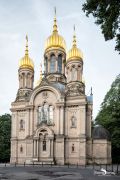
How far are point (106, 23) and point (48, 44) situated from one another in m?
40.2

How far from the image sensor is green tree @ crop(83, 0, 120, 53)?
17.4 m

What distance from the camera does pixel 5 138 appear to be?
200 ft

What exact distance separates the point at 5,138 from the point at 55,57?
17691mm

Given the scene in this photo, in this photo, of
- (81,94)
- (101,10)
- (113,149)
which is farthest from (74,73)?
(101,10)

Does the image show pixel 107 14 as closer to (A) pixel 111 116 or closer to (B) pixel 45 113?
(B) pixel 45 113

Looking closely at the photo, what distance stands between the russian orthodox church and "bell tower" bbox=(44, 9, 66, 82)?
11.1 ft

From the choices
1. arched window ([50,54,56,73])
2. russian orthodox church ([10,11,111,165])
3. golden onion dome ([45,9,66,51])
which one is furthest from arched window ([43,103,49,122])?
golden onion dome ([45,9,66,51])

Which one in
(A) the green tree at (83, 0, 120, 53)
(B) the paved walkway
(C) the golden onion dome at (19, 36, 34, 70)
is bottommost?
(B) the paved walkway

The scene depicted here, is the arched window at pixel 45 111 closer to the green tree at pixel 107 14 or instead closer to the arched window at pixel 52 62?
the arched window at pixel 52 62

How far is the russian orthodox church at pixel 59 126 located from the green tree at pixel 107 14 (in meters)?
28.9

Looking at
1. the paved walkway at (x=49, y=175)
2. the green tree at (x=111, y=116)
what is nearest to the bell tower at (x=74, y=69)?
the green tree at (x=111, y=116)

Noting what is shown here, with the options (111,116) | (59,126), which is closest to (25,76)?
(59,126)

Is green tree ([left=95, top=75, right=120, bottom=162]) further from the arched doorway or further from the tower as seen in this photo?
the tower

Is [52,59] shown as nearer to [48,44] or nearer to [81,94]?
[48,44]
